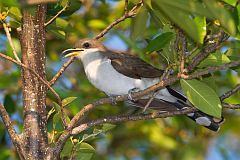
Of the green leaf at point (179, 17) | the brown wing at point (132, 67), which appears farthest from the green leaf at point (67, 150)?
the green leaf at point (179, 17)

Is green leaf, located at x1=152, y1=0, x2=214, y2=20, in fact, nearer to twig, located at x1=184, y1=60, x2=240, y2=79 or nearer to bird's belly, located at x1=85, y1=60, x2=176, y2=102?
twig, located at x1=184, y1=60, x2=240, y2=79

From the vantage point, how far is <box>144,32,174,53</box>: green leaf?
2710mm

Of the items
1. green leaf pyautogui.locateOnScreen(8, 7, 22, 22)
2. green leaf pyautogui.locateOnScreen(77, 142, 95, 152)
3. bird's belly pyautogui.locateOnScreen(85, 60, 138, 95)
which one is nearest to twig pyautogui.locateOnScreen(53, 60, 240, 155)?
green leaf pyautogui.locateOnScreen(77, 142, 95, 152)

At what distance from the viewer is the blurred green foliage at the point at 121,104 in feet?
9.84

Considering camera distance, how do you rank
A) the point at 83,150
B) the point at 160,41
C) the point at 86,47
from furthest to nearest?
the point at 86,47 < the point at 83,150 < the point at 160,41

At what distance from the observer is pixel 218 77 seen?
212 inches

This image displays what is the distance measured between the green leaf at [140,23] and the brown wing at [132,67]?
951 mm

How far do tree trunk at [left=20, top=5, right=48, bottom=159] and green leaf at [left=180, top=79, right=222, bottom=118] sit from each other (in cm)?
72

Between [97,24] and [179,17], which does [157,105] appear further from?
[179,17]

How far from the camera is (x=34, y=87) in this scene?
2855 millimetres

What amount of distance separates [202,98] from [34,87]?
83 centimetres

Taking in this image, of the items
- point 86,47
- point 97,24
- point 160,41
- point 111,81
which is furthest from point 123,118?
point 97,24

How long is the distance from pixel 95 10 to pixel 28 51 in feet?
11.3

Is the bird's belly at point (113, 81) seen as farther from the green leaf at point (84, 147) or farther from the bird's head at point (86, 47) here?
the green leaf at point (84, 147)
